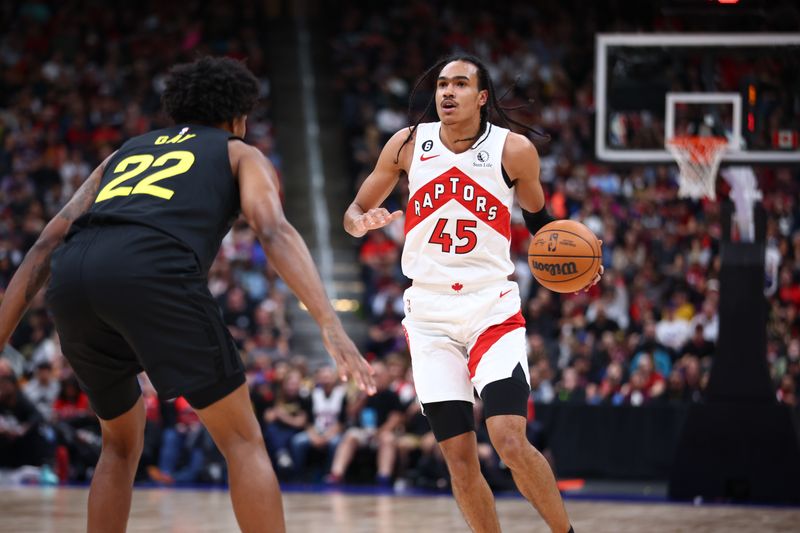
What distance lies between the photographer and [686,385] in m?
13.2

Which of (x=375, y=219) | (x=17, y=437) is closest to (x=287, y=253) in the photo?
(x=375, y=219)

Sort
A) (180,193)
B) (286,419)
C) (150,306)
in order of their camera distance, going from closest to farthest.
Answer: (150,306) < (180,193) < (286,419)

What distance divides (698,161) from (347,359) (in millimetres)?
7597

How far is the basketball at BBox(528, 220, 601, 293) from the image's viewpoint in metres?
6.09

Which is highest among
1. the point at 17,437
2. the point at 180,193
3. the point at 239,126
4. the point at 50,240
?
the point at 239,126

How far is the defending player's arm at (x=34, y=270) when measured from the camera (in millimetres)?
4621

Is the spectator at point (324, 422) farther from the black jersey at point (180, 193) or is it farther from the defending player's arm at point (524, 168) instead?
the black jersey at point (180, 193)

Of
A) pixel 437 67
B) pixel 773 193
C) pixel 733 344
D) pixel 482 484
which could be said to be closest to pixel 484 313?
pixel 482 484

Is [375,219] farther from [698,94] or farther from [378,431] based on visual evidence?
[378,431]

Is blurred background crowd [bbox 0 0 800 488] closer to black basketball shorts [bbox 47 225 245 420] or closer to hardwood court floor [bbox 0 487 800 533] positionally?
hardwood court floor [bbox 0 487 800 533]

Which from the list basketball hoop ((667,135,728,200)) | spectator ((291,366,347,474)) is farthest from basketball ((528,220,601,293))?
spectator ((291,366,347,474))

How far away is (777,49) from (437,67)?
5.84 metres

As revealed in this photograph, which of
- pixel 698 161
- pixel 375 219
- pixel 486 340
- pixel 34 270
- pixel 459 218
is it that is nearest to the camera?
pixel 34 270

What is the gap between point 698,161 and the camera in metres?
11.1
